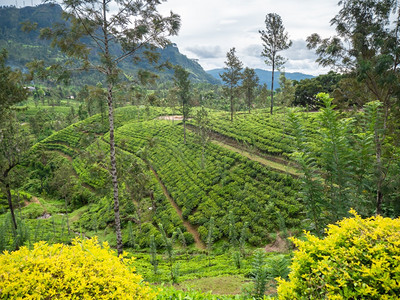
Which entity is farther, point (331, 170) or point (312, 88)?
point (312, 88)

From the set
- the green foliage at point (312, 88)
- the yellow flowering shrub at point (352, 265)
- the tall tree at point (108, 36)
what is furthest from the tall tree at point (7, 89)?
the green foliage at point (312, 88)

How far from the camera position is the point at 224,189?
22.4 m

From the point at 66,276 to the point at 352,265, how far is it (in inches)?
161

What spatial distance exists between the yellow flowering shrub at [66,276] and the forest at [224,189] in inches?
0.9

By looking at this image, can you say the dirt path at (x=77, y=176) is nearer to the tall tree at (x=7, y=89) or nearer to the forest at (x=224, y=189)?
the forest at (x=224, y=189)

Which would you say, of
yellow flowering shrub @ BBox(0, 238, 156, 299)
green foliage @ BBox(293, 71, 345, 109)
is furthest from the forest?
green foliage @ BBox(293, 71, 345, 109)

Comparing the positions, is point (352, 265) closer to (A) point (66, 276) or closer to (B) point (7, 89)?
(A) point (66, 276)

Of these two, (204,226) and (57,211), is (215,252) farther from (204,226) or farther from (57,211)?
(57,211)

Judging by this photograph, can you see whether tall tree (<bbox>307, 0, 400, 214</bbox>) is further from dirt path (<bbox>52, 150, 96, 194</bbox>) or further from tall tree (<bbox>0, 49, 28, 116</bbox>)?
dirt path (<bbox>52, 150, 96, 194</bbox>)

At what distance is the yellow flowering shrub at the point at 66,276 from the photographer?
10.1 feet

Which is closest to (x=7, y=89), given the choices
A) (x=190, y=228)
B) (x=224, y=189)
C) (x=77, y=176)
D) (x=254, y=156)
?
(x=190, y=228)

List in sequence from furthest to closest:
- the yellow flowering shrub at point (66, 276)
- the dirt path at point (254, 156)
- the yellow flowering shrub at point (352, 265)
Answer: the dirt path at point (254, 156)
the yellow flowering shrub at point (66, 276)
the yellow flowering shrub at point (352, 265)

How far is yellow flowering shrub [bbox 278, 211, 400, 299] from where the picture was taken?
2869mm

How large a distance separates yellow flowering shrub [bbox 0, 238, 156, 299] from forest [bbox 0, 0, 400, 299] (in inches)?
0.9
